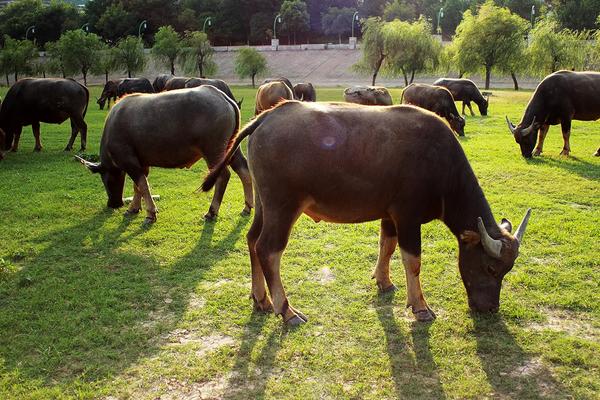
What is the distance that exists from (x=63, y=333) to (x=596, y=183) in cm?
1117

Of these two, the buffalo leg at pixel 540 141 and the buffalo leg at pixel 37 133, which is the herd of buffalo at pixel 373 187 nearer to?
the buffalo leg at pixel 540 141

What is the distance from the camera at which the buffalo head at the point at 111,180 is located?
10.1 meters

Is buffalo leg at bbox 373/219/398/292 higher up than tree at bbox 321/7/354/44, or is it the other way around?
tree at bbox 321/7/354/44

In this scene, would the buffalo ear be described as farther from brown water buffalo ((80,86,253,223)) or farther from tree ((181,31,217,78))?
tree ((181,31,217,78))

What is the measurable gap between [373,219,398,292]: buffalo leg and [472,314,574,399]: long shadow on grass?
123cm

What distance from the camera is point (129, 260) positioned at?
309 inches

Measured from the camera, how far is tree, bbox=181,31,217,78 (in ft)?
224

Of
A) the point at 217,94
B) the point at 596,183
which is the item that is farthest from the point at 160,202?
the point at 596,183

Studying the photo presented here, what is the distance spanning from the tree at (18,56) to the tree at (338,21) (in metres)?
49.2

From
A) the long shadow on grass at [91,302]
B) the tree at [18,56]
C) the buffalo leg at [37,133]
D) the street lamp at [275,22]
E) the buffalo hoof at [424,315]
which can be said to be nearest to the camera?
the long shadow on grass at [91,302]

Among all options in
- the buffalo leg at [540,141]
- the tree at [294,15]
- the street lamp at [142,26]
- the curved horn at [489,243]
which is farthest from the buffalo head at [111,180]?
the street lamp at [142,26]

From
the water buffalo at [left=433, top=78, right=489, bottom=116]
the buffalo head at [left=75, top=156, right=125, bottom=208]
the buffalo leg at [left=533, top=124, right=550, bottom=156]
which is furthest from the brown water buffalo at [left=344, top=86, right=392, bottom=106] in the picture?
the buffalo head at [left=75, top=156, right=125, bottom=208]

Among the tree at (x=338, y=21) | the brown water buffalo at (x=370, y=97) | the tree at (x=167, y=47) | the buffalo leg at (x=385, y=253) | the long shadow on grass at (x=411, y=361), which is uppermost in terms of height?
the tree at (x=338, y=21)

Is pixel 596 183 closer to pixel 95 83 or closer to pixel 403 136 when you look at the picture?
pixel 403 136
